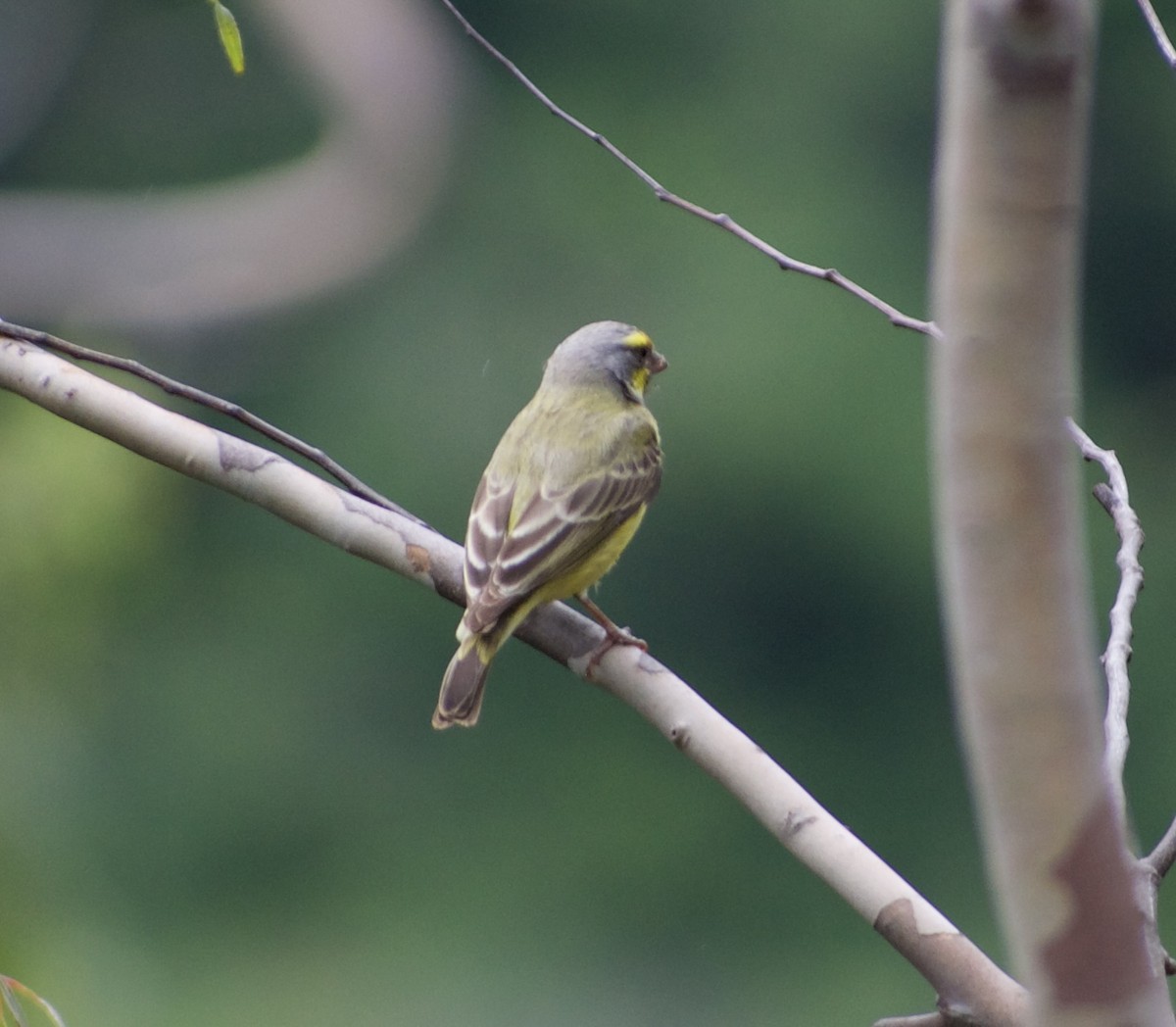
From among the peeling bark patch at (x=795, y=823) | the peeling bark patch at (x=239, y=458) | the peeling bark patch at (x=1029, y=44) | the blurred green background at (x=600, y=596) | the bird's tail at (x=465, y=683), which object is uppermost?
the blurred green background at (x=600, y=596)

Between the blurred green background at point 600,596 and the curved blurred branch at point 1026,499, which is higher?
the blurred green background at point 600,596

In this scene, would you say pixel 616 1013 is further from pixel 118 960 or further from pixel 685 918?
pixel 118 960

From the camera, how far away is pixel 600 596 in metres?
16.1

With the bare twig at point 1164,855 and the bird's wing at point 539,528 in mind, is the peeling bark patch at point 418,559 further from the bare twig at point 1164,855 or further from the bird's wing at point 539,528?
the bare twig at point 1164,855

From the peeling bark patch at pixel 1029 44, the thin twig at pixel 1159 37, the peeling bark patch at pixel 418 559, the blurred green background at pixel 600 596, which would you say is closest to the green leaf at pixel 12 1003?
the peeling bark patch at pixel 418 559

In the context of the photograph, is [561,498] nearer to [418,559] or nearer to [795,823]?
[418,559]

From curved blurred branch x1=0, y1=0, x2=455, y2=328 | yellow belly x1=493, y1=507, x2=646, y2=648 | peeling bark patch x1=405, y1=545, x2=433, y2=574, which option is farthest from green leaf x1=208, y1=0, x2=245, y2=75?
curved blurred branch x1=0, y1=0, x2=455, y2=328

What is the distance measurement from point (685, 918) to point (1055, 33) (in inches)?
628

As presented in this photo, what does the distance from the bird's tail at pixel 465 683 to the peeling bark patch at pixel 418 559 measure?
2.18 ft

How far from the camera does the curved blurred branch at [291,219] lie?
11.3 m

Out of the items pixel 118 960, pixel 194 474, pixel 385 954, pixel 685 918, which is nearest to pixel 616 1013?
pixel 685 918

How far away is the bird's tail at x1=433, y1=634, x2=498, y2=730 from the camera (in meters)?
4.57

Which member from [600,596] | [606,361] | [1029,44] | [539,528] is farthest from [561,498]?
[600,596]

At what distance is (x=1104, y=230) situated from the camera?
61.4 ft
